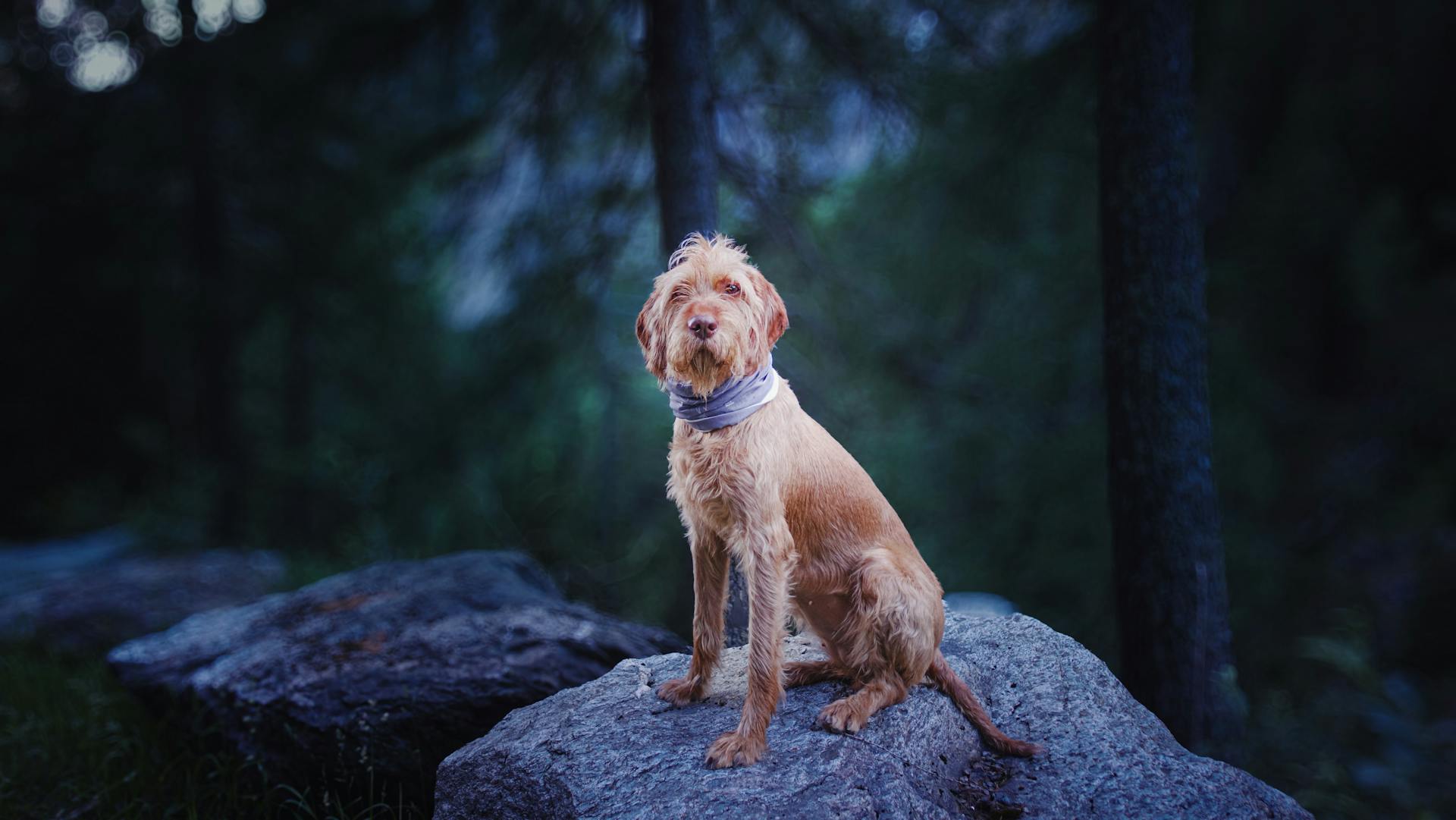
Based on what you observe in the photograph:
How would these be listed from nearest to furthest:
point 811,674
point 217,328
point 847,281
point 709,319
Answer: point 709,319, point 811,674, point 847,281, point 217,328

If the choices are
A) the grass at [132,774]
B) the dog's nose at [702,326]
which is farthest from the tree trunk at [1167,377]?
the grass at [132,774]

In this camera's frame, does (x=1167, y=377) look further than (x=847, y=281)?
No

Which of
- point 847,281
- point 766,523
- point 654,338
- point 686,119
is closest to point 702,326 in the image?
point 654,338

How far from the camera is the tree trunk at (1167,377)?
397 centimetres

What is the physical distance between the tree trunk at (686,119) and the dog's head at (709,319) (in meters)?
1.48

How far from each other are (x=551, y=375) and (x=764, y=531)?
4569 millimetres

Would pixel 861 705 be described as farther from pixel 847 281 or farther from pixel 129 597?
pixel 129 597

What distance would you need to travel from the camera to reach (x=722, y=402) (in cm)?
A: 302

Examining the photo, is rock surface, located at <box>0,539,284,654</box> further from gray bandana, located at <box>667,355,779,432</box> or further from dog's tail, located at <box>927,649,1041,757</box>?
dog's tail, located at <box>927,649,1041,757</box>

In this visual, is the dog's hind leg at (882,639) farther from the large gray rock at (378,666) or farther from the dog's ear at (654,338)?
the large gray rock at (378,666)

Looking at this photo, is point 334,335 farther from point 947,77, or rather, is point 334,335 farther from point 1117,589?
point 1117,589

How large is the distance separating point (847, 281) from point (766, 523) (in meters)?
3.51

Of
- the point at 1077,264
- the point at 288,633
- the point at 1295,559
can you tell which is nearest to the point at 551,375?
the point at 288,633

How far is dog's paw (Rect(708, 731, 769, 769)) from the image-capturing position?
2820 millimetres
